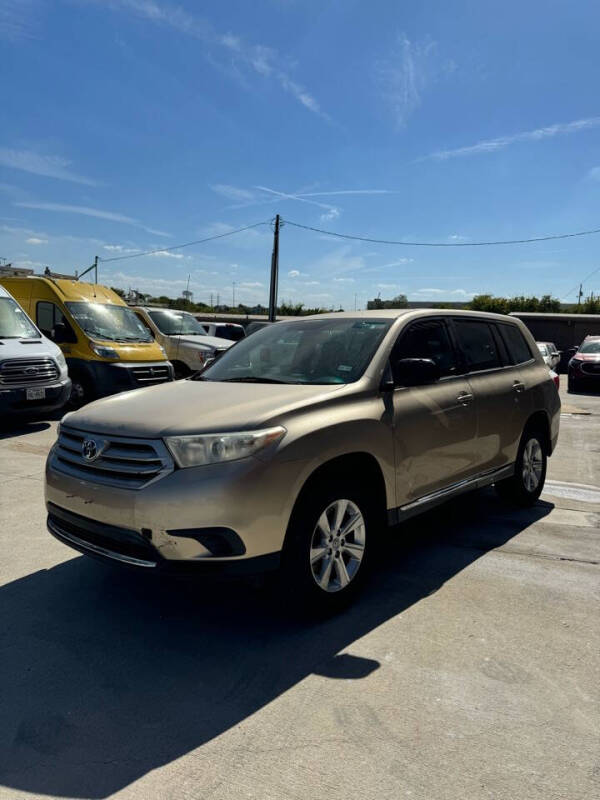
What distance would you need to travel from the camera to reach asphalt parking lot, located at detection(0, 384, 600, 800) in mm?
2143

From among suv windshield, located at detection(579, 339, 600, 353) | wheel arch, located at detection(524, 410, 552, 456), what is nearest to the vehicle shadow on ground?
wheel arch, located at detection(524, 410, 552, 456)

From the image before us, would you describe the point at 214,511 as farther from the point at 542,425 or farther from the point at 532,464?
the point at 542,425

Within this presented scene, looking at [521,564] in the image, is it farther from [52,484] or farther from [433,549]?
[52,484]

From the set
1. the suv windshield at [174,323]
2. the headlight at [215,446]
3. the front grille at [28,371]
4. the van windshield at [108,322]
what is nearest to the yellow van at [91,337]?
the van windshield at [108,322]

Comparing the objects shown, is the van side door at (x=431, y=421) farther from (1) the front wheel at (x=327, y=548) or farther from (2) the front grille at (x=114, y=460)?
(2) the front grille at (x=114, y=460)

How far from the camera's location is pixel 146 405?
340 cm

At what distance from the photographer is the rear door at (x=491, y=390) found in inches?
178

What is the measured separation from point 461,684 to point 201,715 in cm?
115

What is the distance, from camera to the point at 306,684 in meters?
2.69

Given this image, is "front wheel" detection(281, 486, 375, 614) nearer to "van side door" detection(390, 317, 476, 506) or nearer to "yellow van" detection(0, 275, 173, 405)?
"van side door" detection(390, 317, 476, 506)

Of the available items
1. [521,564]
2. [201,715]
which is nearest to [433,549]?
[521,564]

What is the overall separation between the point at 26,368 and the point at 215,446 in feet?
22.0

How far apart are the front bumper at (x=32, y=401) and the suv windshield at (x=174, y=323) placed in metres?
5.76

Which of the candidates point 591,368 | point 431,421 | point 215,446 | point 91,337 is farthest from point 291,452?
point 591,368
